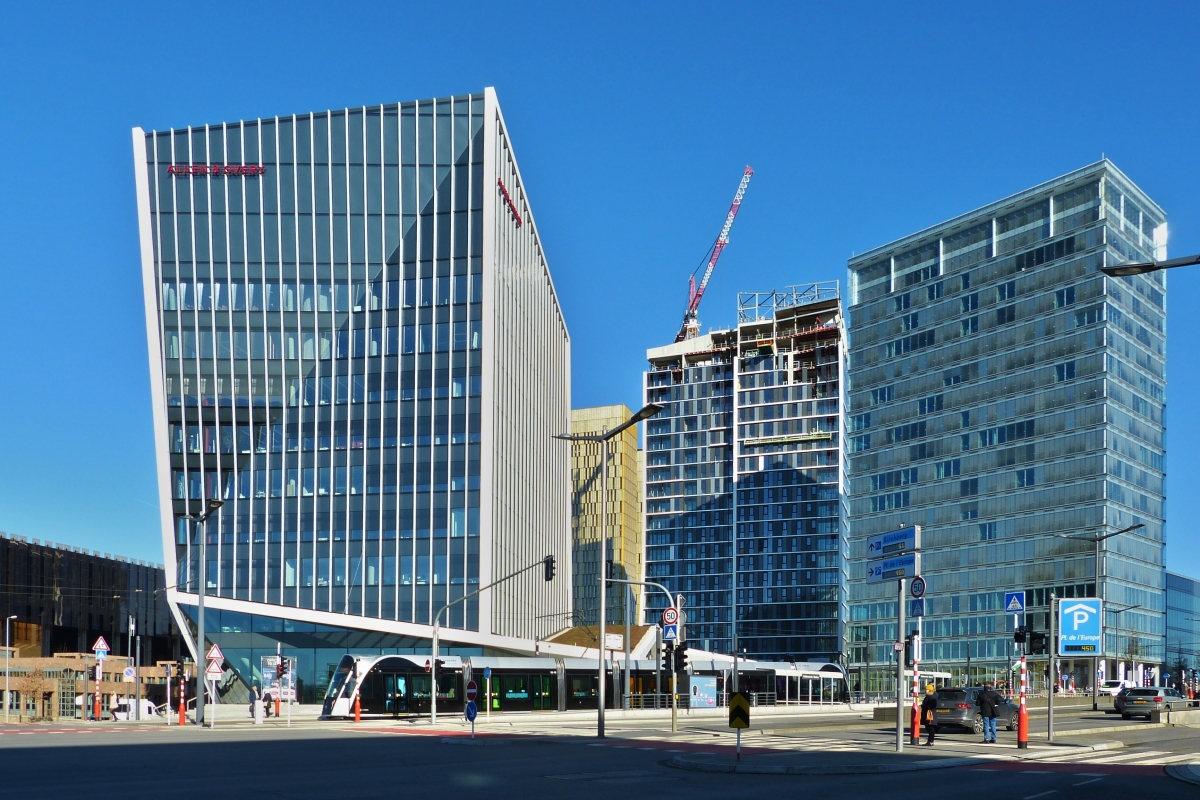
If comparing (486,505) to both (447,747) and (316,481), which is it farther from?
(447,747)

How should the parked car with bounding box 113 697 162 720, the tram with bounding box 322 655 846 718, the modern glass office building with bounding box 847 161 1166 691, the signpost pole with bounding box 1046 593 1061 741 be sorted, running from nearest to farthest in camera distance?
the signpost pole with bounding box 1046 593 1061 741 → the tram with bounding box 322 655 846 718 → the parked car with bounding box 113 697 162 720 → the modern glass office building with bounding box 847 161 1166 691

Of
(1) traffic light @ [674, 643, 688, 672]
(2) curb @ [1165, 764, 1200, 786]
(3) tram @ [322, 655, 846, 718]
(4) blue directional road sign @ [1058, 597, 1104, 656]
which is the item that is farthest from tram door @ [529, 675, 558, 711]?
(2) curb @ [1165, 764, 1200, 786]

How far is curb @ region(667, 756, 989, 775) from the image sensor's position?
25.2 m

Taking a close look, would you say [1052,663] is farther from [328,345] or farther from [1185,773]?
[328,345]

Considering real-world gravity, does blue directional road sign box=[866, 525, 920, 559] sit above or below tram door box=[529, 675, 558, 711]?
above

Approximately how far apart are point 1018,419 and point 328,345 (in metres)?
81.3

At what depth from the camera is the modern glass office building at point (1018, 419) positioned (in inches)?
5276

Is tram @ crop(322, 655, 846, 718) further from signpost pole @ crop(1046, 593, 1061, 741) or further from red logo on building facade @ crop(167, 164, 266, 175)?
red logo on building facade @ crop(167, 164, 266, 175)

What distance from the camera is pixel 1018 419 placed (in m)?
142

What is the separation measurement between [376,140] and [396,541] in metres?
30.5

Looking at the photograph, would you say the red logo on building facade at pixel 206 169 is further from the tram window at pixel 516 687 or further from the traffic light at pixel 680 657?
the traffic light at pixel 680 657

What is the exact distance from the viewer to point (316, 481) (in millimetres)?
95375

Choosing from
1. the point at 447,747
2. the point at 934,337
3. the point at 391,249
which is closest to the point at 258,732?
the point at 447,747

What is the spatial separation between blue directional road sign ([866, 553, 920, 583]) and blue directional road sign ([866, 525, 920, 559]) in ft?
0.55
